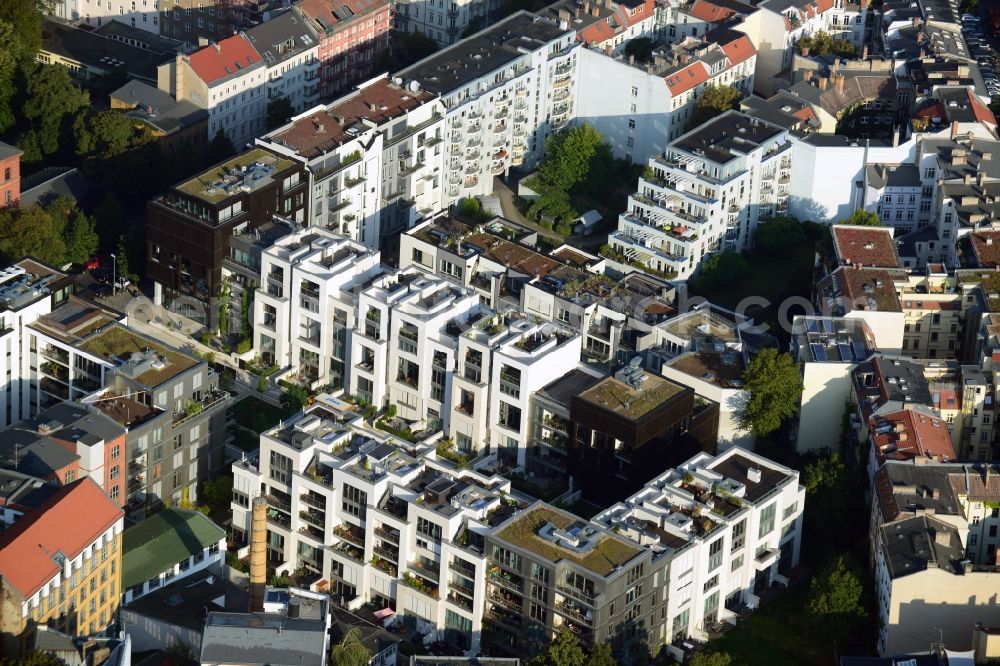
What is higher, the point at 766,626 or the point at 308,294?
the point at 308,294

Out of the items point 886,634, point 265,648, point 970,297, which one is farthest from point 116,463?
point 970,297

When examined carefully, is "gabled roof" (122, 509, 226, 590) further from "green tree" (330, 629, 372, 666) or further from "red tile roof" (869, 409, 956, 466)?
"red tile roof" (869, 409, 956, 466)

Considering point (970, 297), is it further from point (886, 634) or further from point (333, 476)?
point (333, 476)

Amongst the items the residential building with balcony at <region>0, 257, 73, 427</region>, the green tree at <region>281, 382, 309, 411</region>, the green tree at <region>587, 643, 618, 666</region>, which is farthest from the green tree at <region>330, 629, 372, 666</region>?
the residential building with balcony at <region>0, 257, 73, 427</region>

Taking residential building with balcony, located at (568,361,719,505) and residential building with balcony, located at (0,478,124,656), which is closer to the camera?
residential building with balcony, located at (0,478,124,656)

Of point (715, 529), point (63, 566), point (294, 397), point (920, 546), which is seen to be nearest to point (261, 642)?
point (63, 566)

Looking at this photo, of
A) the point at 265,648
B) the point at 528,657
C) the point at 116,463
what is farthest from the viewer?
the point at 116,463
